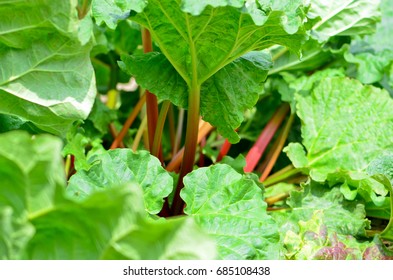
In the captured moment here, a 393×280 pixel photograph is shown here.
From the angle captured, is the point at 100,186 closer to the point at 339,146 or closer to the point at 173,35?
the point at 173,35

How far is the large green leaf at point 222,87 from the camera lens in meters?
1.17

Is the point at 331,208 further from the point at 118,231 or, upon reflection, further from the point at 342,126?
the point at 118,231

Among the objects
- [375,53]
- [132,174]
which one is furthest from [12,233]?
[375,53]

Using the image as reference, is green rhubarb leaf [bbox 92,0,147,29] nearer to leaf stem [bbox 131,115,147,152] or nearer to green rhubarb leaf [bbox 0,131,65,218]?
green rhubarb leaf [bbox 0,131,65,218]

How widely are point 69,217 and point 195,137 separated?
56 centimetres

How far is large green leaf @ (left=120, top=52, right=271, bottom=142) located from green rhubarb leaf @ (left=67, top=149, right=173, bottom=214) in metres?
0.14

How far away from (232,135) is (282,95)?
→ 0.40 m

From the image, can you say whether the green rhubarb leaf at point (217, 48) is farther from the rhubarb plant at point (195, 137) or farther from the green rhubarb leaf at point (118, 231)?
the green rhubarb leaf at point (118, 231)

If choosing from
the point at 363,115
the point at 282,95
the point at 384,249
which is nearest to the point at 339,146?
the point at 363,115

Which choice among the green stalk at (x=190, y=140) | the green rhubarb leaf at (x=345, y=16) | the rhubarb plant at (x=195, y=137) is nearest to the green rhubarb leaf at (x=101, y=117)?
the rhubarb plant at (x=195, y=137)

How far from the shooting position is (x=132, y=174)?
1077 millimetres

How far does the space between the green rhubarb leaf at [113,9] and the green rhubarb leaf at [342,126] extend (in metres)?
0.53

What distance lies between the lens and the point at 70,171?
1.43 meters

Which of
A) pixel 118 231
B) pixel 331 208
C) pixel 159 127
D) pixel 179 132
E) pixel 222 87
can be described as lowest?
pixel 179 132
